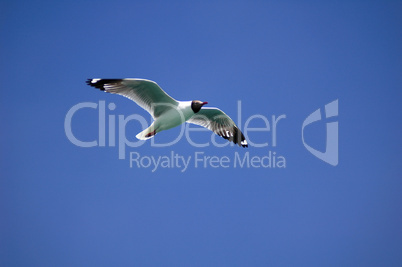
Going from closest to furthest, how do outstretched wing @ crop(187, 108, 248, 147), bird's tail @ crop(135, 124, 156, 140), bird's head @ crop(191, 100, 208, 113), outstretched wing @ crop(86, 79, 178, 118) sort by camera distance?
outstretched wing @ crop(86, 79, 178, 118)
bird's head @ crop(191, 100, 208, 113)
bird's tail @ crop(135, 124, 156, 140)
outstretched wing @ crop(187, 108, 248, 147)

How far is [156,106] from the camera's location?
668 centimetres

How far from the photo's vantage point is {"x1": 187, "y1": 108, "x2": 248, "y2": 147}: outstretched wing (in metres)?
7.48

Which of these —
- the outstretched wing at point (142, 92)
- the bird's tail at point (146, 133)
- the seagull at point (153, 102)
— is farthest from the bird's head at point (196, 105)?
the bird's tail at point (146, 133)

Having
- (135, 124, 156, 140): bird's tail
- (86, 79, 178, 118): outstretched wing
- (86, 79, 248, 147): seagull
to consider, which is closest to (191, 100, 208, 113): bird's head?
(86, 79, 248, 147): seagull

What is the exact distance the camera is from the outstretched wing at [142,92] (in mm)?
6344

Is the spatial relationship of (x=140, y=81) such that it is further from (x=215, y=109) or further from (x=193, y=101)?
(x=215, y=109)

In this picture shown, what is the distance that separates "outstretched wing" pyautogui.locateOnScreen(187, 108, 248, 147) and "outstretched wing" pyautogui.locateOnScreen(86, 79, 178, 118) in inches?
36.9

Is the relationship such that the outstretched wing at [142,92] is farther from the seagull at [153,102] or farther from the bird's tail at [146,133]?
the bird's tail at [146,133]

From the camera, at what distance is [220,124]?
25.4 ft

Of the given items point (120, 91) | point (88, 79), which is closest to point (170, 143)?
point (120, 91)

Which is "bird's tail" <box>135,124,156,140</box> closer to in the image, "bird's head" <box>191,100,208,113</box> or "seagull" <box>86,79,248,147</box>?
"seagull" <box>86,79,248,147</box>

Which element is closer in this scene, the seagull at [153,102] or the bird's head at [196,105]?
the seagull at [153,102]

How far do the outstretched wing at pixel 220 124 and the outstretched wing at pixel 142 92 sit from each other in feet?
3.08

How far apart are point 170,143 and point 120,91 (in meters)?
1.19
